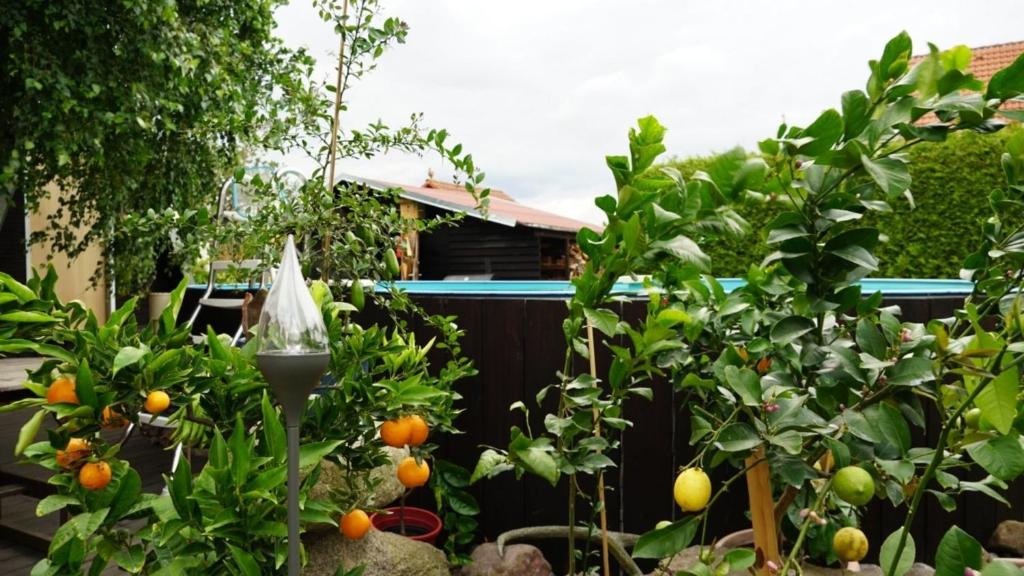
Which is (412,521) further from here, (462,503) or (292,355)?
(292,355)

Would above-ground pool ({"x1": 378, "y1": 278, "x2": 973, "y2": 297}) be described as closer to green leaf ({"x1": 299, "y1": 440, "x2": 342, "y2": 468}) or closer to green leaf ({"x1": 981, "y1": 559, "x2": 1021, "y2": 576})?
green leaf ({"x1": 299, "y1": 440, "x2": 342, "y2": 468})

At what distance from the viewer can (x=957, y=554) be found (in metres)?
0.72

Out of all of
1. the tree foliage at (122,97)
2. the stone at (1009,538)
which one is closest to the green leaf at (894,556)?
the stone at (1009,538)

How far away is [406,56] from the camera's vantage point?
7.13 feet

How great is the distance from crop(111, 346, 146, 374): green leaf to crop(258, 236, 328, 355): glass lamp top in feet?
0.99

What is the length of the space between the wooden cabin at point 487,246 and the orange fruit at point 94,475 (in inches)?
331

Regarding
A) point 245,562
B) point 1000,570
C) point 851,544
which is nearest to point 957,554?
point 1000,570

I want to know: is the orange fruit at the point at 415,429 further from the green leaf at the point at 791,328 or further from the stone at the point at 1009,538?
the stone at the point at 1009,538

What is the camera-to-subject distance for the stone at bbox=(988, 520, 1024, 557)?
225cm

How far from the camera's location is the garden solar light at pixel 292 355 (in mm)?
1058

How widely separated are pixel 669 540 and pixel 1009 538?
1.97 metres

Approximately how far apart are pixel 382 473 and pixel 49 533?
73.0 inches

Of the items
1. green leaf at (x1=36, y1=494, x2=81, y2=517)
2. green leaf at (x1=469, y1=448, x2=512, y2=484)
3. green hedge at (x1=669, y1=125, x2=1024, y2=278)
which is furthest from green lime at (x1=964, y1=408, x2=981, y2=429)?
green hedge at (x1=669, y1=125, x2=1024, y2=278)

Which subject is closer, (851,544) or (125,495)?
(851,544)
